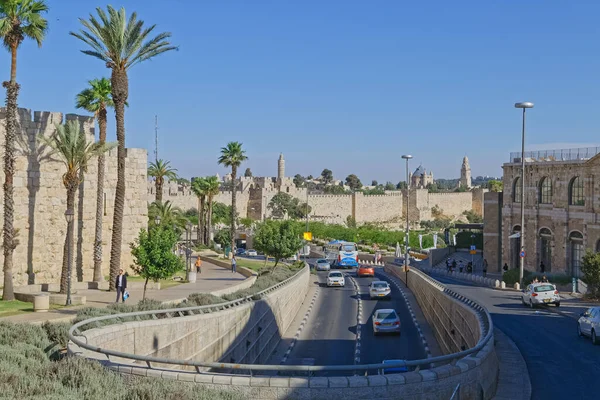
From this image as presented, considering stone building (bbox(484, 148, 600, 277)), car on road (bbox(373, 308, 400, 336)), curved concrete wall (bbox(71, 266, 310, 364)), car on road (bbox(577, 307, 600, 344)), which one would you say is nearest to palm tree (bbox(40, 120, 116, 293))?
curved concrete wall (bbox(71, 266, 310, 364))

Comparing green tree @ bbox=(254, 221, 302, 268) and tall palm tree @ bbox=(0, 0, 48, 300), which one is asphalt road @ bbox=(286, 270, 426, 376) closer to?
green tree @ bbox=(254, 221, 302, 268)

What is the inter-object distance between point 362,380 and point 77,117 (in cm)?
2569

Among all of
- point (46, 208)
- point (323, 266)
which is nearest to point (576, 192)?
point (323, 266)

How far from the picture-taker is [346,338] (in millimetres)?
28312

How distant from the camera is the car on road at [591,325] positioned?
20266 millimetres

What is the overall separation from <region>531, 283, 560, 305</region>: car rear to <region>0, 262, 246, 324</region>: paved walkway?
13.4 m

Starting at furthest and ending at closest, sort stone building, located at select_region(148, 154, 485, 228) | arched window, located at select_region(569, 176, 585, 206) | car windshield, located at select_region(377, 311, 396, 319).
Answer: stone building, located at select_region(148, 154, 485, 228) → arched window, located at select_region(569, 176, 585, 206) → car windshield, located at select_region(377, 311, 396, 319)

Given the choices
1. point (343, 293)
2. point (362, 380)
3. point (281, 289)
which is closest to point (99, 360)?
point (362, 380)

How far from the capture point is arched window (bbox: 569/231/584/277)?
44.2m

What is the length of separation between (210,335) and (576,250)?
3271 centimetres

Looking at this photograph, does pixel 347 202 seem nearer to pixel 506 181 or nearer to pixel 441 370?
pixel 506 181

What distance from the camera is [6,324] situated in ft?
47.1

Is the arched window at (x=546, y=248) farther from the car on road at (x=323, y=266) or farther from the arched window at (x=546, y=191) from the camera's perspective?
the car on road at (x=323, y=266)

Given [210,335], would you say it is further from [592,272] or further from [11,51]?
[592,272]
